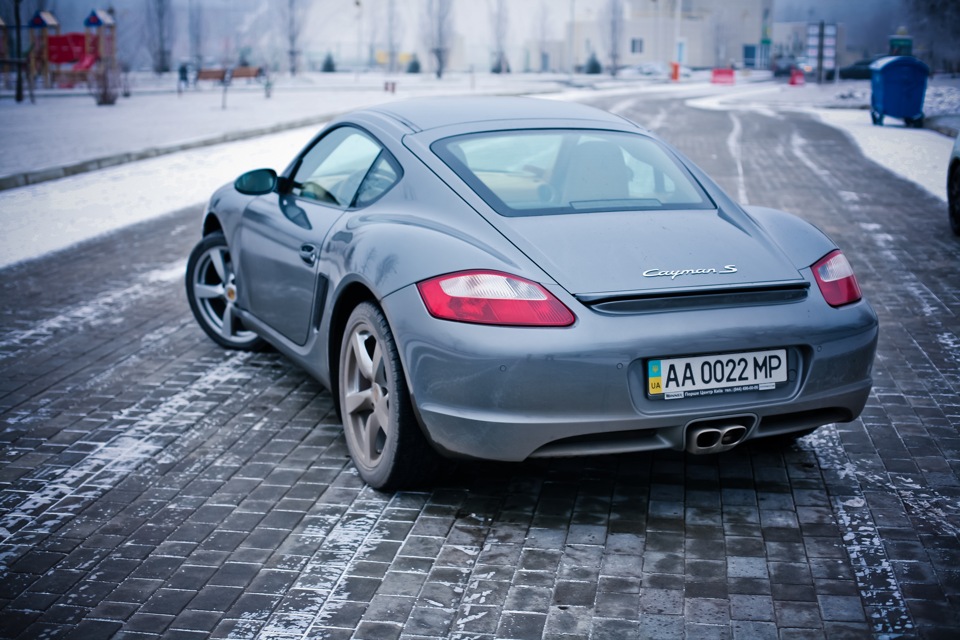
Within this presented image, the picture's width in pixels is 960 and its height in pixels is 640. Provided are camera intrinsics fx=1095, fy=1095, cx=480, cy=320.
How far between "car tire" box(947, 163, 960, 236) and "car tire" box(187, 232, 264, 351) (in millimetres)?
6696

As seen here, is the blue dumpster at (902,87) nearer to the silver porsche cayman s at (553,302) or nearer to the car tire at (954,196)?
the car tire at (954,196)

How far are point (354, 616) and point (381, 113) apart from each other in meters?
2.54

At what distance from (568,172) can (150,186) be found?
11097mm

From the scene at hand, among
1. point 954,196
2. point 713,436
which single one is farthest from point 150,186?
point 713,436

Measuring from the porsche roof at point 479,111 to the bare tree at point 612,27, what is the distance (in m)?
90.9

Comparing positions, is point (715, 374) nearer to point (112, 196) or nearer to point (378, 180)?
point (378, 180)

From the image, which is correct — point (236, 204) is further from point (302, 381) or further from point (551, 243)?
point (551, 243)

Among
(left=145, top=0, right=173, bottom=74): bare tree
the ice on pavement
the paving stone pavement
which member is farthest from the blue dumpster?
(left=145, top=0, right=173, bottom=74): bare tree

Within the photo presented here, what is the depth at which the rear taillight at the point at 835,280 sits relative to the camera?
4.02 metres

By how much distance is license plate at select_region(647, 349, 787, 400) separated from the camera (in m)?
3.70

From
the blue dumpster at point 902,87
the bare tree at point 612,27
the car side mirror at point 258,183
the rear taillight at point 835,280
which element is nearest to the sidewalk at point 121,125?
the car side mirror at point 258,183

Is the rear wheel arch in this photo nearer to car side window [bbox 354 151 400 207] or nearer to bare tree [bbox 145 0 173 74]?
car side window [bbox 354 151 400 207]

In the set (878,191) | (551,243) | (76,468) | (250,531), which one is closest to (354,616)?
(250,531)

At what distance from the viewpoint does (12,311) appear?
7.47m
